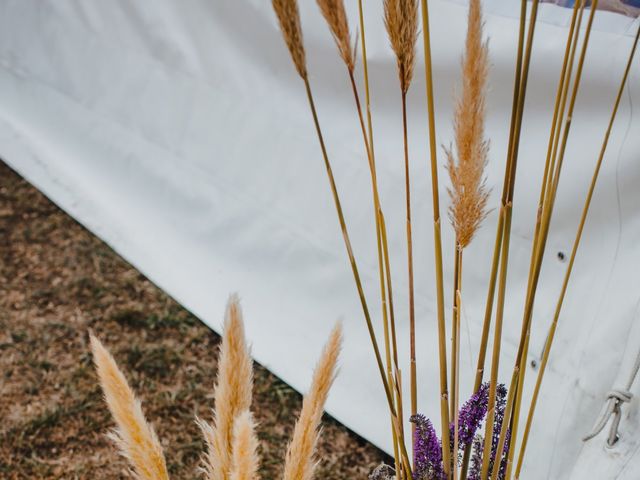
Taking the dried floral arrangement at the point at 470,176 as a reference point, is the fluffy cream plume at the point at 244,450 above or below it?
below

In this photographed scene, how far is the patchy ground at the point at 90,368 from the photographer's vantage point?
1.59 metres

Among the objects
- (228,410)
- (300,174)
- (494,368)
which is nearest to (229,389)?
(228,410)

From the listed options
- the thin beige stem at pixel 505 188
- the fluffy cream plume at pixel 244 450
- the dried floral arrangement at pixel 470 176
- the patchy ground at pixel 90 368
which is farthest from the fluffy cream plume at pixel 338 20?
the patchy ground at pixel 90 368

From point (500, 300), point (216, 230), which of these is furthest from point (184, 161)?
point (500, 300)

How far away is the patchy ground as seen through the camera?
159cm

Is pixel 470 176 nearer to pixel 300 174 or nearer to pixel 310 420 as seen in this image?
pixel 310 420

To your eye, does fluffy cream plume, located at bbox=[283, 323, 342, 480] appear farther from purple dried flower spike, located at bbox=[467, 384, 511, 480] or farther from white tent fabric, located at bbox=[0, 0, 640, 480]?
white tent fabric, located at bbox=[0, 0, 640, 480]

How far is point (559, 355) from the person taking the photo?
1.27 metres

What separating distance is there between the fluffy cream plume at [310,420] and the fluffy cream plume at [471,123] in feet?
0.49

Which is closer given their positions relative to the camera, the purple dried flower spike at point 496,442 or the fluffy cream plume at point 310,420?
the fluffy cream plume at point 310,420

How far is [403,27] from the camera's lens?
518 mm

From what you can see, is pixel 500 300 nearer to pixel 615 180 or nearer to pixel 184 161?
pixel 615 180

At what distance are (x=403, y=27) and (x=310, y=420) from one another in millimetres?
295

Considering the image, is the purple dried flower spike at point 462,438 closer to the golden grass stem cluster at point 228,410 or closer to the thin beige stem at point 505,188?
the thin beige stem at point 505,188
